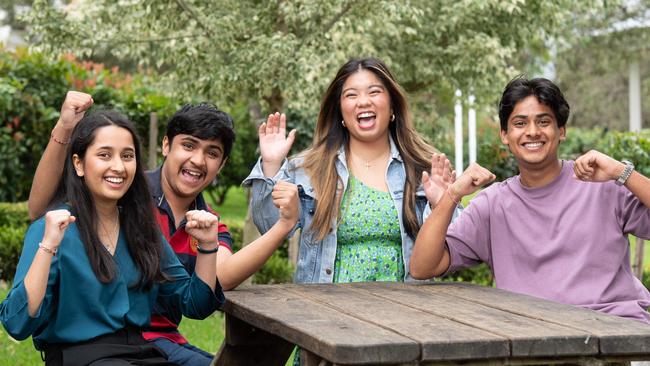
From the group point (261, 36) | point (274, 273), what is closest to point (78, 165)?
point (261, 36)

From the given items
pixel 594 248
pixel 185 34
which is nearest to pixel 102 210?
pixel 594 248

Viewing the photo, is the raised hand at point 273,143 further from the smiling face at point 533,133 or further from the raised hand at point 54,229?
the raised hand at point 54,229

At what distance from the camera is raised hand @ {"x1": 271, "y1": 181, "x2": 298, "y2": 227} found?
12.5 ft

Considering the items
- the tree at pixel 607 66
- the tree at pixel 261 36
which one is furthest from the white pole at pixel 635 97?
the tree at pixel 261 36

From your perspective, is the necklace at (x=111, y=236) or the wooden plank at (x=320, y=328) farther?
the necklace at (x=111, y=236)

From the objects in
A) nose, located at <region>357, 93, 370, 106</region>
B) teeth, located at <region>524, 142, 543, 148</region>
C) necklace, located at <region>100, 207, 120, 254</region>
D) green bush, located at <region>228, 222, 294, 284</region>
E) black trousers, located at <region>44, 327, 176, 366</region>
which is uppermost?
nose, located at <region>357, 93, 370, 106</region>

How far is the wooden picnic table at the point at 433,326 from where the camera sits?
8.77ft

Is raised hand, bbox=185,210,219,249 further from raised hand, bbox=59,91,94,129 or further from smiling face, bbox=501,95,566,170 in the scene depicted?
smiling face, bbox=501,95,566,170

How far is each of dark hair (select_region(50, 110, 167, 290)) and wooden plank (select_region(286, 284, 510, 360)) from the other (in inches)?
22.1

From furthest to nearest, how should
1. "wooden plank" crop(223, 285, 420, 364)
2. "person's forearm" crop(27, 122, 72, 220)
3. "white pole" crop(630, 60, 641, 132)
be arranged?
"white pole" crop(630, 60, 641, 132), "person's forearm" crop(27, 122, 72, 220), "wooden plank" crop(223, 285, 420, 364)

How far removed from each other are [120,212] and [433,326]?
131 centimetres

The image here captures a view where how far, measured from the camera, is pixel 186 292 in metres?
3.66

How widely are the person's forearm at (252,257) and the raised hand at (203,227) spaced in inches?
11.6

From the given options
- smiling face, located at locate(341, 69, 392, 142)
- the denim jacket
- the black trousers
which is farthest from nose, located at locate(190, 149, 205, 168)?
the black trousers
